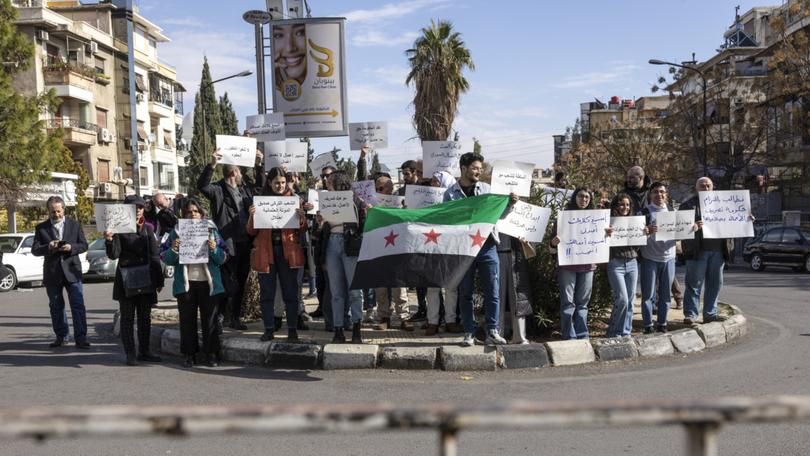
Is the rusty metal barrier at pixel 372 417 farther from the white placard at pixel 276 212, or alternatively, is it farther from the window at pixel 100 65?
the window at pixel 100 65

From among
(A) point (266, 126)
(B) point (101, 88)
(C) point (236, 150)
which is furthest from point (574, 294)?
(B) point (101, 88)

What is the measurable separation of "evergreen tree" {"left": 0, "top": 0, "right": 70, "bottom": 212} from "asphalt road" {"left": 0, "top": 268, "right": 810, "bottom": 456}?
18.2 meters

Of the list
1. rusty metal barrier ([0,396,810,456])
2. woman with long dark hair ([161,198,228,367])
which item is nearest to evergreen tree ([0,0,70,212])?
woman with long dark hair ([161,198,228,367])

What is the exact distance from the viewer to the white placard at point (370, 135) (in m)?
12.3

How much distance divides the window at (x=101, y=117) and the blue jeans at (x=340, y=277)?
41.9 meters

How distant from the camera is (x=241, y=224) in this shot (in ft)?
28.0

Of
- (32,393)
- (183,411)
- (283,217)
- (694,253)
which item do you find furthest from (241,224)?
(183,411)

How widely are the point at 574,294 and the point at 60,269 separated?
630 cm

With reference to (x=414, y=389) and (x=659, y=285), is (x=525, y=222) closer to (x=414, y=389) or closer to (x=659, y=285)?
(x=659, y=285)

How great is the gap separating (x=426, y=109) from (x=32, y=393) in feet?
67.5

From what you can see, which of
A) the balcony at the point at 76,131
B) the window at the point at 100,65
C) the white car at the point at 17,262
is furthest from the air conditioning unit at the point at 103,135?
the white car at the point at 17,262

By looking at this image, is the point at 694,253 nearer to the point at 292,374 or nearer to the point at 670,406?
the point at 292,374

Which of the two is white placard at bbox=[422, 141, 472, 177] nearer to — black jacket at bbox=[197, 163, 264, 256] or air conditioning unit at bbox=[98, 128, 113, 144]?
black jacket at bbox=[197, 163, 264, 256]

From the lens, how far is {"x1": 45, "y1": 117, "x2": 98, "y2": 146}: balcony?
134 ft
